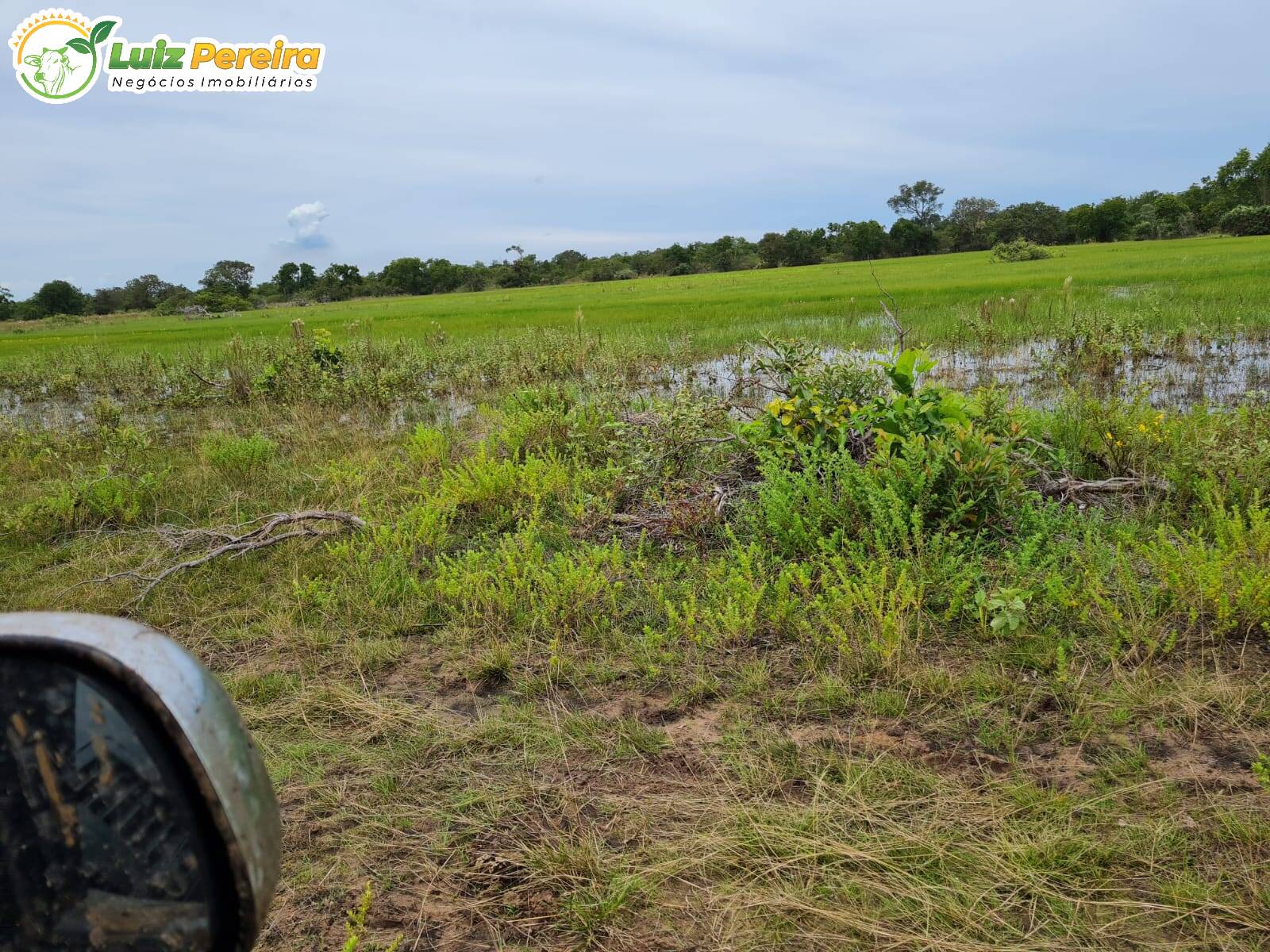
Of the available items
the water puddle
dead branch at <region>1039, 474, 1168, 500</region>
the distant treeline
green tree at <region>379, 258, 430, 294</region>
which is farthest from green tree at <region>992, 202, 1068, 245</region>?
dead branch at <region>1039, 474, 1168, 500</region>

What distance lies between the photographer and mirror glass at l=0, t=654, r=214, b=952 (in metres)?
0.56

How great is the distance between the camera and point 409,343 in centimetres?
1346

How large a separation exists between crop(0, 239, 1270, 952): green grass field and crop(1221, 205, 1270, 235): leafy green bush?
49620 millimetres

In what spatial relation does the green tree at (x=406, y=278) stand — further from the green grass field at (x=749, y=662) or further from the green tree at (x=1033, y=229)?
the green grass field at (x=749, y=662)

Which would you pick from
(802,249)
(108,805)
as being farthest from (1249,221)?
(108,805)

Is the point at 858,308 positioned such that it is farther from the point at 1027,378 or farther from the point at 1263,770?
the point at 1263,770

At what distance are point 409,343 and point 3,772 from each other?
534 inches

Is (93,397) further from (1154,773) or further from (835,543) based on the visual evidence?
(1154,773)

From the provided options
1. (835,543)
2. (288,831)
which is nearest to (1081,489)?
(835,543)

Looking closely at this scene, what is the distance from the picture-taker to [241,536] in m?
4.32

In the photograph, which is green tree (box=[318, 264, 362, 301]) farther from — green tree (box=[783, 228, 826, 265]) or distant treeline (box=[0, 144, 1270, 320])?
green tree (box=[783, 228, 826, 265])

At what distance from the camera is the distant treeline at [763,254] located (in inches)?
2095

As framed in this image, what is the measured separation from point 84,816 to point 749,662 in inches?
95.9

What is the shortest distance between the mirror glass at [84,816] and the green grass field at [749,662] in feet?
4.55
